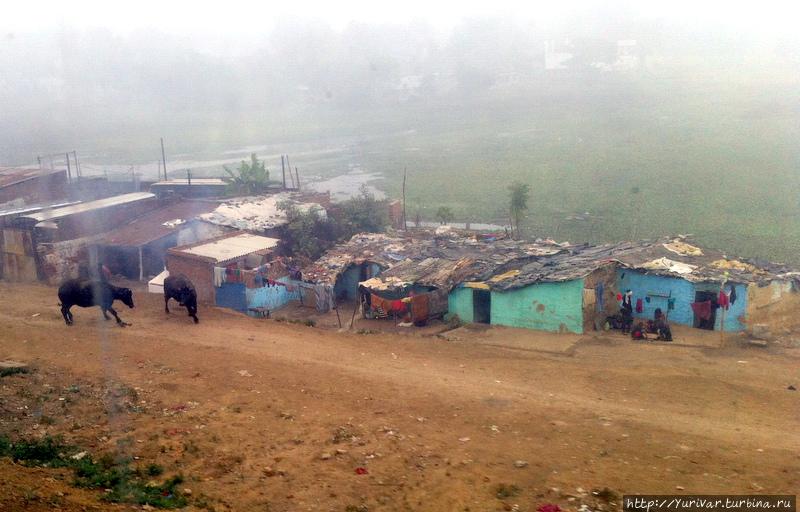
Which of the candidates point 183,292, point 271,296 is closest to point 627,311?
point 271,296

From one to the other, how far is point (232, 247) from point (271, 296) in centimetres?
236

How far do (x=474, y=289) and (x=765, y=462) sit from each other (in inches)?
427

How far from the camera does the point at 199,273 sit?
2078cm

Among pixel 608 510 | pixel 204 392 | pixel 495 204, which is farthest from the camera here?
pixel 495 204

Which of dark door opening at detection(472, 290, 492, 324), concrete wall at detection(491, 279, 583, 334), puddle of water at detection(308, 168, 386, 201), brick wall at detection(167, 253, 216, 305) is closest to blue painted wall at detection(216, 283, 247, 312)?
brick wall at detection(167, 253, 216, 305)

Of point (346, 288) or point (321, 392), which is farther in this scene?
point (346, 288)

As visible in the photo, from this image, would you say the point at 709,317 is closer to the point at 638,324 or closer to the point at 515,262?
the point at 638,324

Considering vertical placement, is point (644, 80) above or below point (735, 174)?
above

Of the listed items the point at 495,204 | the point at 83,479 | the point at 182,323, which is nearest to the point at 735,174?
the point at 495,204

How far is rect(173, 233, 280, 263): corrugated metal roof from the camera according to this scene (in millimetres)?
20812

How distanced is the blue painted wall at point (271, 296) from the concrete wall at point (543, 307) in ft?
22.3

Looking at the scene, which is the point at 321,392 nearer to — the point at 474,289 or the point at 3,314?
the point at 474,289

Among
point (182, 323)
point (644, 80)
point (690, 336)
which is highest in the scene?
point (644, 80)

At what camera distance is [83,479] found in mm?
7336
